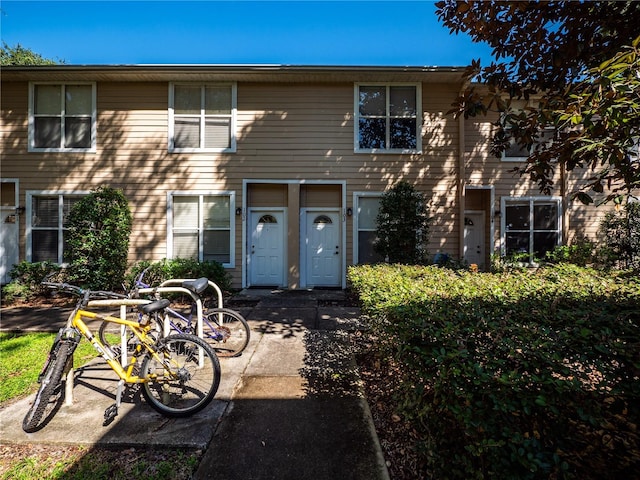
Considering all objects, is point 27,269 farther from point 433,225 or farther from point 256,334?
point 433,225

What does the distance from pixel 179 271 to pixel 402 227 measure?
5891 millimetres

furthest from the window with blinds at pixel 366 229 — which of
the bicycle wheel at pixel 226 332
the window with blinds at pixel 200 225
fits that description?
the bicycle wheel at pixel 226 332

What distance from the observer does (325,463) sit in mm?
2049

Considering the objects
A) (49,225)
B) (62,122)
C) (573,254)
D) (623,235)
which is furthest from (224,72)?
(623,235)

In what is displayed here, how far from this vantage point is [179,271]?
7547 mm

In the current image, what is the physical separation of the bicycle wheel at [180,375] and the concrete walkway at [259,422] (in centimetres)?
13

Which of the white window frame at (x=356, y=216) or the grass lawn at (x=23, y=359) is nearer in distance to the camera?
the grass lawn at (x=23, y=359)

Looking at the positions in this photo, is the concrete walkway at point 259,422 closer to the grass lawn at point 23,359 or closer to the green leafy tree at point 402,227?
the grass lawn at point 23,359

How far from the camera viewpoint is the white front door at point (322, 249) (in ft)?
27.9

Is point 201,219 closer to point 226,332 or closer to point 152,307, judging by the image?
point 226,332

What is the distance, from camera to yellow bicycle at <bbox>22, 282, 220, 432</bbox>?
2428 mm

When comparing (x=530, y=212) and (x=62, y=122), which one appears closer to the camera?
(x=62, y=122)

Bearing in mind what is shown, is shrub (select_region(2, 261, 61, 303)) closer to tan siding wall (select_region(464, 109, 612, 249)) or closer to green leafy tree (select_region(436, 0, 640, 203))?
green leafy tree (select_region(436, 0, 640, 203))

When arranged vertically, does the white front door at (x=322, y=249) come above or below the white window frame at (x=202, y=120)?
below
